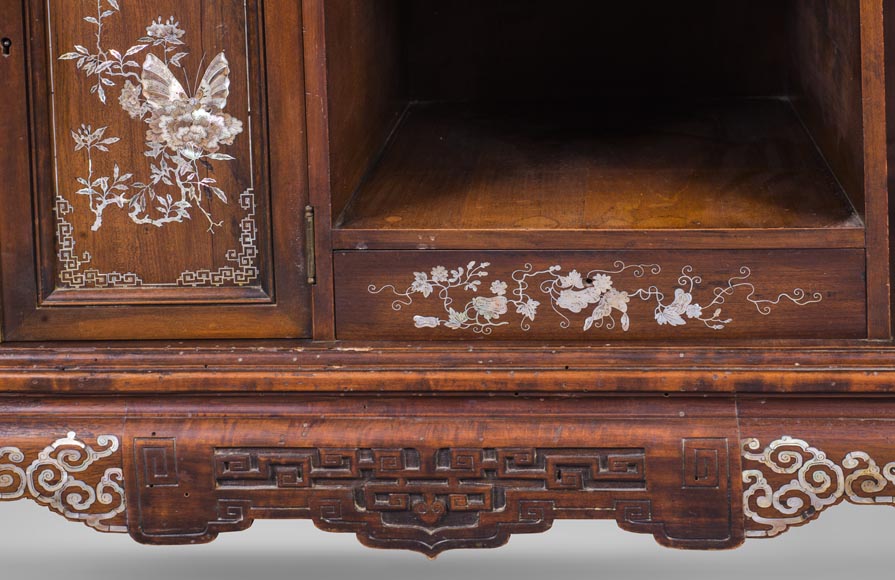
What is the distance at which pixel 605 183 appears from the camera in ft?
7.09

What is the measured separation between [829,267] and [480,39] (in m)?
0.85

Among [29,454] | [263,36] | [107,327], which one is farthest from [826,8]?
[29,454]

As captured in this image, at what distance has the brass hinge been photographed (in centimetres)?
204

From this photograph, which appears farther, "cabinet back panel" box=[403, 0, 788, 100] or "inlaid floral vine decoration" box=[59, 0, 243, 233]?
"cabinet back panel" box=[403, 0, 788, 100]

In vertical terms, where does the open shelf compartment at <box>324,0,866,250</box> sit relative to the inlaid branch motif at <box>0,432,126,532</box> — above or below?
above

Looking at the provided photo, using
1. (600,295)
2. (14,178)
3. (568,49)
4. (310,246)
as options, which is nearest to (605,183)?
(600,295)

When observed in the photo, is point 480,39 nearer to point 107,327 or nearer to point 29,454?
point 107,327

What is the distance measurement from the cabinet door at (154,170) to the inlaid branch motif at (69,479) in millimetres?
153

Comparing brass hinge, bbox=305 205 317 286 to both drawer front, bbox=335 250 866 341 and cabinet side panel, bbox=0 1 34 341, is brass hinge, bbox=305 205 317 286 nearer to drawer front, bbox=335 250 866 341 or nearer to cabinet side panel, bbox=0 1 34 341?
drawer front, bbox=335 250 866 341

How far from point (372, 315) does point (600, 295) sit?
1.00 feet

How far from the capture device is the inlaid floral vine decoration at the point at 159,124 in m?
2.05

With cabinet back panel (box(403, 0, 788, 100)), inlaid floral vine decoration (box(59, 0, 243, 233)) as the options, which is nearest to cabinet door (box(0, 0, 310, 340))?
inlaid floral vine decoration (box(59, 0, 243, 233))

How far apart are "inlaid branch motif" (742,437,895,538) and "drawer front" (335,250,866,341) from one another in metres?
0.15

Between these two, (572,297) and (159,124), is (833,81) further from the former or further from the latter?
(159,124)
